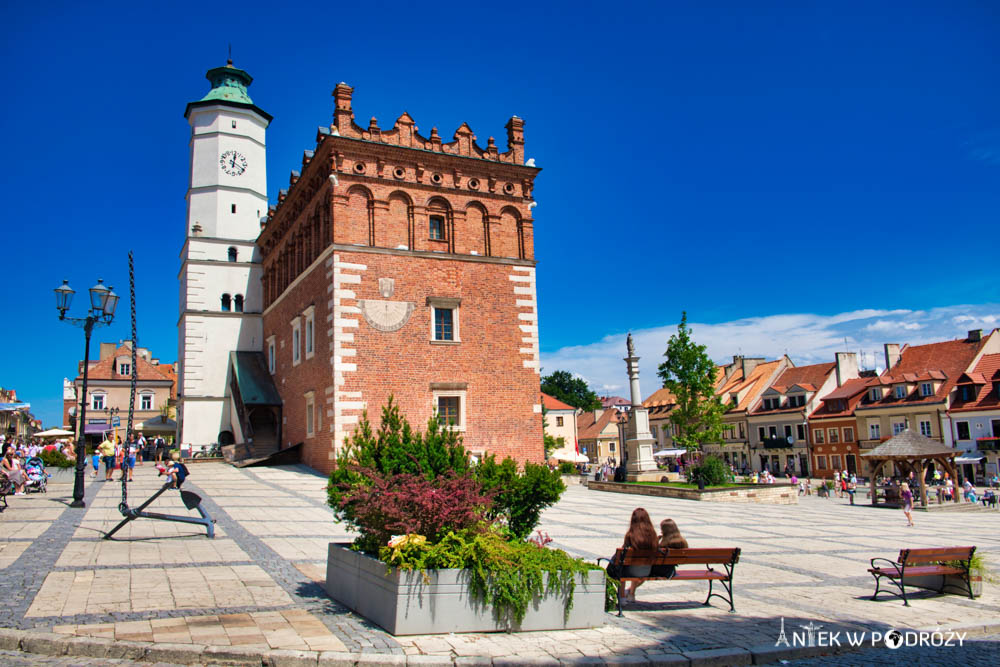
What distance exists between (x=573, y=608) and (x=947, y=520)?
23689mm

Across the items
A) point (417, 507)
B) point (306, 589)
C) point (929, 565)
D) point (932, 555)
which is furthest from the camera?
point (929, 565)

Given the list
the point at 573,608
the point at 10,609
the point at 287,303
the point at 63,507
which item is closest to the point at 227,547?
the point at 10,609

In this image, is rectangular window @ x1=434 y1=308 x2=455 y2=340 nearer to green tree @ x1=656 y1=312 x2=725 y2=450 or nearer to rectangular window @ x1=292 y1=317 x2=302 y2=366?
rectangular window @ x1=292 y1=317 x2=302 y2=366

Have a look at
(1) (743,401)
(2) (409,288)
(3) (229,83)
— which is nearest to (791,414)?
(1) (743,401)

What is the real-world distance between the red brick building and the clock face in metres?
11.5

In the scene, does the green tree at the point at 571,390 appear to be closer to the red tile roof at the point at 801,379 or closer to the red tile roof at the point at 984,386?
the red tile roof at the point at 801,379

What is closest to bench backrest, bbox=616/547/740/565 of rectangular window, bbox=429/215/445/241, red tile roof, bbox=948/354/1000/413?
rectangular window, bbox=429/215/445/241

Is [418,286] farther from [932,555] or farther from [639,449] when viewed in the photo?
[932,555]

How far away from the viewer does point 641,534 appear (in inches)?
352

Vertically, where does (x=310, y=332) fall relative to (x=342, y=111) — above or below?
below

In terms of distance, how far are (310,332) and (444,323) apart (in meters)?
5.69

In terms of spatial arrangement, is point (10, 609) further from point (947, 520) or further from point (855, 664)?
point (947, 520)

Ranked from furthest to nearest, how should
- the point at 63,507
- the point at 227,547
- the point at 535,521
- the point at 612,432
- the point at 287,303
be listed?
the point at 612,432 < the point at 287,303 < the point at 63,507 < the point at 227,547 < the point at 535,521

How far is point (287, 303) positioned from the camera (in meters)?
33.6
